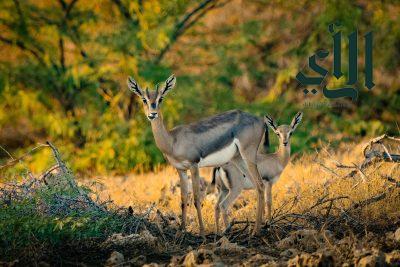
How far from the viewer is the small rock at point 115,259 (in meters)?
7.23

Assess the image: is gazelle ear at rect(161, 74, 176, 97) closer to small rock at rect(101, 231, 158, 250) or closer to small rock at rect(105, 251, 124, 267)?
small rock at rect(101, 231, 158, 250)

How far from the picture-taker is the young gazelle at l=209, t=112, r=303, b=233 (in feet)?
32.2

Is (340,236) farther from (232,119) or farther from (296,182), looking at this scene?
(296,182)

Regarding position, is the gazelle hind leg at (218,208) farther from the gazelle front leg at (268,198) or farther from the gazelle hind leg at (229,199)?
the gazelle front leg at (268,198)

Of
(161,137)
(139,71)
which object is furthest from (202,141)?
(139,71)

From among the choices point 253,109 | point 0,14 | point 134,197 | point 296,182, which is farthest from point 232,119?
point 0,14

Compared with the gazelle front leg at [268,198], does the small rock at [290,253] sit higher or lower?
→ lower

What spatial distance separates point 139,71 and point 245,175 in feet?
24.1

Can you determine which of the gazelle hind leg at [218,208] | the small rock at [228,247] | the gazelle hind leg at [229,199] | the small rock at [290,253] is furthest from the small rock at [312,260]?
the gazelle hind leg at [229,199]

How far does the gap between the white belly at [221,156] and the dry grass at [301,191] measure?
84cm

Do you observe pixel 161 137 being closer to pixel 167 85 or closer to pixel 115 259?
pixel 167 85

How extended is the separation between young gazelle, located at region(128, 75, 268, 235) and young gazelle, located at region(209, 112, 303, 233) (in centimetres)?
54

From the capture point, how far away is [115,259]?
726 centimetres

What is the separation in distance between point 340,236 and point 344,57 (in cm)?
1035
